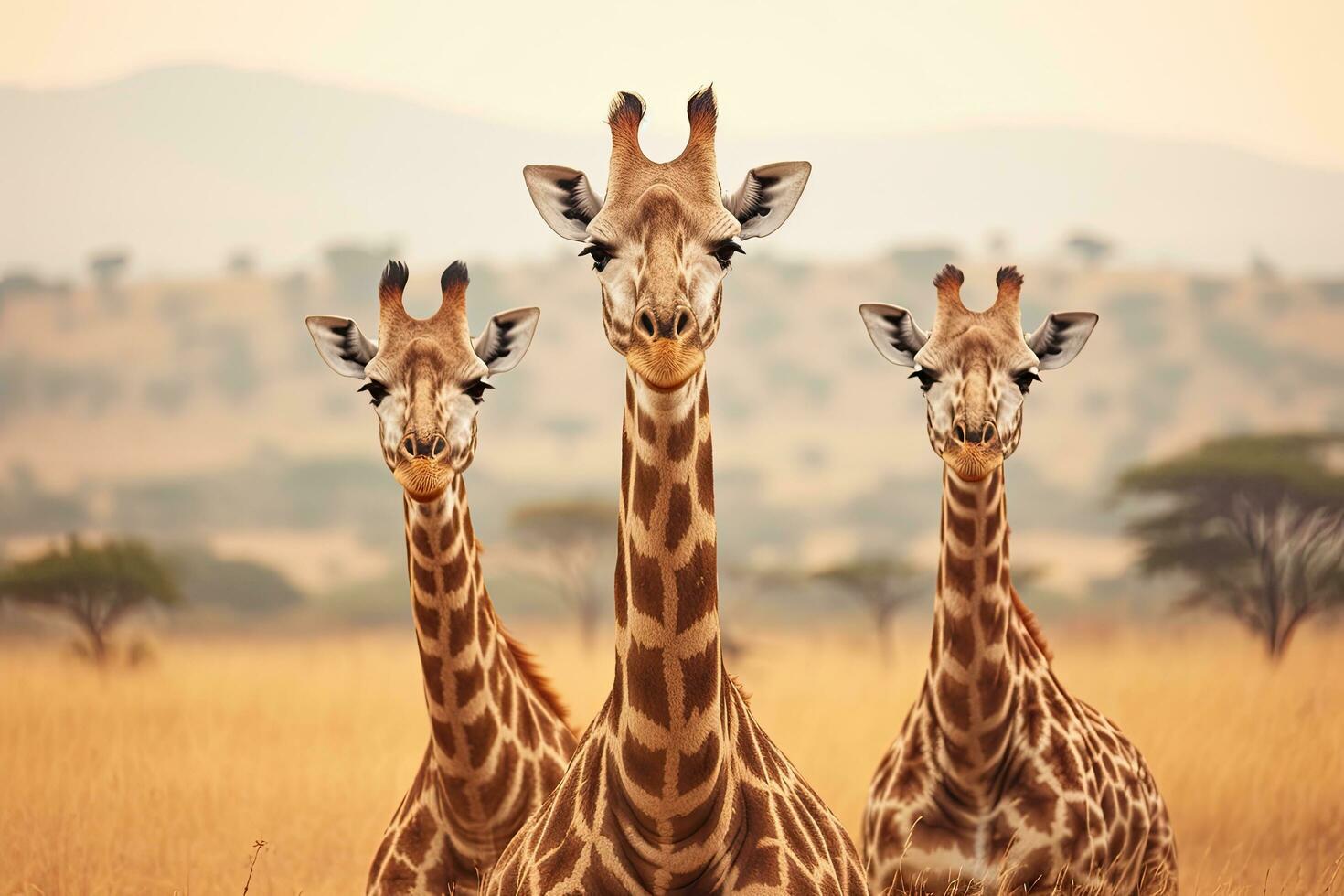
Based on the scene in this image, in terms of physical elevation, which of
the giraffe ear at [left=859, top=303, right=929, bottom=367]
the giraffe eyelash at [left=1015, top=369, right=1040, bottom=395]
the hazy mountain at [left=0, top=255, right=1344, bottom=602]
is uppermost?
the hazy mountain at [left=0, top=255, right=1344, bottom=602]

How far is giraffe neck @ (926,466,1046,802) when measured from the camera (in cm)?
780

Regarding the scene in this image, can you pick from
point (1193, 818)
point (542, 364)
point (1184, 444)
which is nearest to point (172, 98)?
point (542, 364)

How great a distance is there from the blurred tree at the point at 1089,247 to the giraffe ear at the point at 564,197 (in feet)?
226

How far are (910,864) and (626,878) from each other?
3266 mm

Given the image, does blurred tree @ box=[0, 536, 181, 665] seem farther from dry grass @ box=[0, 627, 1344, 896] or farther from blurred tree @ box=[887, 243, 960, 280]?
blurred tree @ box=[887, 243, 960, 280]

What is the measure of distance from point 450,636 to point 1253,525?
1977 centimetres

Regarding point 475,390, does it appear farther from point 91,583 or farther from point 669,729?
point 91,583

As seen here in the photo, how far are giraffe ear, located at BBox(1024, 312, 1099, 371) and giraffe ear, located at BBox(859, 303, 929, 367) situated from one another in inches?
23.8

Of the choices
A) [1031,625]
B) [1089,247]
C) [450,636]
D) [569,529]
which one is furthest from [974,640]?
[1089,247]

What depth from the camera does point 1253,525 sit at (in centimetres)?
2438

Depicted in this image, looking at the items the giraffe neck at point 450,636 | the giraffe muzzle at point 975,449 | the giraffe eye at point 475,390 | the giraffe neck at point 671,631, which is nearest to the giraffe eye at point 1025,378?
the giraffe muzzle at point 975,449

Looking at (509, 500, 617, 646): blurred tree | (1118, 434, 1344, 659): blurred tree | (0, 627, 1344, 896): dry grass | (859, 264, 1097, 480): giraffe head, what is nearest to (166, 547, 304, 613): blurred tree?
(509, 500, 617, 646): blurred tree

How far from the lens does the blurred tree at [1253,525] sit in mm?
23672

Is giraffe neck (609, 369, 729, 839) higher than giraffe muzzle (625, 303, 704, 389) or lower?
lower
